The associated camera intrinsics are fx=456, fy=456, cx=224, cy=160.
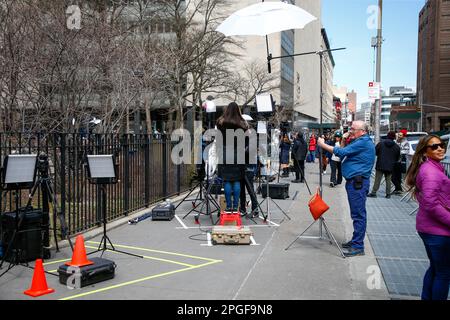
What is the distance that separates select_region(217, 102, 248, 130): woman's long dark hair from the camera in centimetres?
872

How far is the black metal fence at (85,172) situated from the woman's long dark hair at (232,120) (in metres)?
2.14

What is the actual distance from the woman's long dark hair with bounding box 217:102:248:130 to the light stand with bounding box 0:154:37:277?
3.78m

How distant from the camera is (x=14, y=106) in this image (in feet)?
36.1

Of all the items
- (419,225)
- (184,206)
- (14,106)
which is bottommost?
(184,206)

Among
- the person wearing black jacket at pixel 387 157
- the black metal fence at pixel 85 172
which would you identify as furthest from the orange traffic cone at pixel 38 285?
the person wearing black jacket at pixel 387 157

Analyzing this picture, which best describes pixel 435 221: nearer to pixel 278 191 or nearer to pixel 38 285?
pixel 38 285

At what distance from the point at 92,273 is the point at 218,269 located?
163 centimetres

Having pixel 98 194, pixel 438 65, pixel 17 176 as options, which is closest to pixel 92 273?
pixel 17 176

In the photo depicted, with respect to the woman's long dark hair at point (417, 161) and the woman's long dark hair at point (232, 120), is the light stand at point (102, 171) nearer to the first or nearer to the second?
the woman's long dark hair at point (232, 120)

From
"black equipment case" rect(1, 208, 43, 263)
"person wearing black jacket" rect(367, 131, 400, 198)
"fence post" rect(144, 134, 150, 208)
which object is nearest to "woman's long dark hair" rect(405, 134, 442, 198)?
"black equipment case" rect(1, 208, 43, 263)

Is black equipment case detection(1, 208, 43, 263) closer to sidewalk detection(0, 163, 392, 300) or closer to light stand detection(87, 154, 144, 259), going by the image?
sidewalk detection(0, 163, 392, 300)

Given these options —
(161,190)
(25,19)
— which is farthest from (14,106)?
(161,190)
